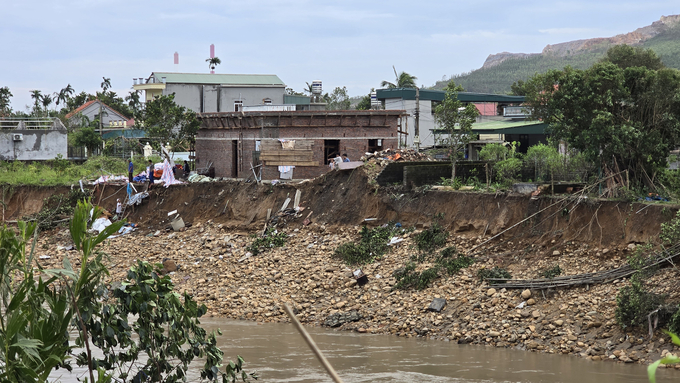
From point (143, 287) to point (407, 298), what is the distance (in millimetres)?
10654

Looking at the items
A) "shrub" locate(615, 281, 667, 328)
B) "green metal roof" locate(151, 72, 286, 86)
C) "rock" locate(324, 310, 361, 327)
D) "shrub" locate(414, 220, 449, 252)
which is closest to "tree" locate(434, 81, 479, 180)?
"shrub" locate(414, 220, 449, 252)

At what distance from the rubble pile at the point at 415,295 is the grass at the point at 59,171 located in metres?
9.86

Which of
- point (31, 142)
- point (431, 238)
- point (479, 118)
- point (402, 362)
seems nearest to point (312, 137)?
point (431, 238)

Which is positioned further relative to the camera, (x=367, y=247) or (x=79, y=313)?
(x=367, y=247)

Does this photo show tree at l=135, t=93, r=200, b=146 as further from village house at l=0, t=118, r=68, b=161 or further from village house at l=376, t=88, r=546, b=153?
village house at l=0, t=118, r=68, b=161

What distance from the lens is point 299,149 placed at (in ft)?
92.1

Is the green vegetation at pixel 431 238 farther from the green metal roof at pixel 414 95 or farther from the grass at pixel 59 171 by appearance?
the green metal roof at pixel 414 95

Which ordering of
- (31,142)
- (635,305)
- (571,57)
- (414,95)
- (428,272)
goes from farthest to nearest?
(571,57)
(31,142)
(414,95)
(428,272)
(635,305)

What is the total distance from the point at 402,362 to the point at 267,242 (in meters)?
9.63

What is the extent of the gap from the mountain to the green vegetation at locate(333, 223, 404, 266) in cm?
6667

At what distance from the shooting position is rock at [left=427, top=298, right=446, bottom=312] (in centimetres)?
1614

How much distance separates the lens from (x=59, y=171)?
109ft

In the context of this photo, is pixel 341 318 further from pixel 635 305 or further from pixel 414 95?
pixel 414 95

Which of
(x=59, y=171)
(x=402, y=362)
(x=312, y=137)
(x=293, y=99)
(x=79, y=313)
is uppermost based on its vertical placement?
(x=293, y=99)
